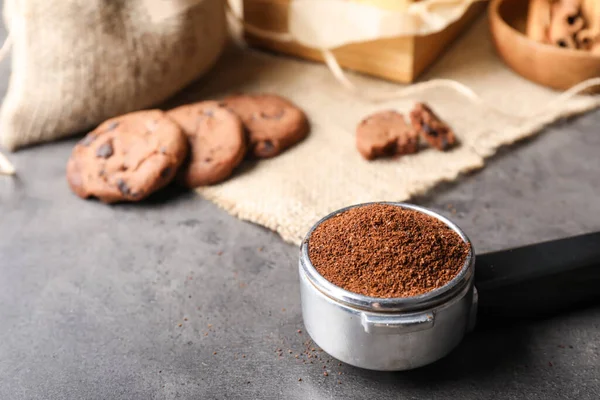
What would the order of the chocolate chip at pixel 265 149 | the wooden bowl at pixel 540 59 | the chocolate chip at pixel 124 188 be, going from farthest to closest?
the wooden bowl at pixel 540 59 → the chocolate chip at pixel 265 149 → the chocolate chip at pixel 124 188

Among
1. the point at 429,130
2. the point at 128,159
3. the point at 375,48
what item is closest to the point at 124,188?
the point at 128,159

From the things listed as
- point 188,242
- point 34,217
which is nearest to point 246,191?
point 188,242

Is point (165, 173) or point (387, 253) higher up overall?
point (387, 253)

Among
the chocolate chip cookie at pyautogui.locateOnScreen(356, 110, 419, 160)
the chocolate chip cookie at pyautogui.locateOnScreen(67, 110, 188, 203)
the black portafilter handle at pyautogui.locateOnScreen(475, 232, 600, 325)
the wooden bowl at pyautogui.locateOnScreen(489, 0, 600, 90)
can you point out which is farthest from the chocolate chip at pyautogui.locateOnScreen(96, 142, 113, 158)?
the wooden bowl at pyautogui.locateOnScreen(489, 0, 600, 90)

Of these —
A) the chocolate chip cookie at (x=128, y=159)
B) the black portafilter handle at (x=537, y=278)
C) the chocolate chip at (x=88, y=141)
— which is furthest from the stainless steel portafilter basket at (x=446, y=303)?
the chocolate chip at (x=88, y=141)

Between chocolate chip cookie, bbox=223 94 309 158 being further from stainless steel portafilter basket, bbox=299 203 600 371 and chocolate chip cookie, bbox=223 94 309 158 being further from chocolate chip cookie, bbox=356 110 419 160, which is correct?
stainless steel portafilter basket, bbox=299 203 600 371

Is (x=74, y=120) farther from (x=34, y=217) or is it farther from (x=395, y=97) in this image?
(x=395, y=97)

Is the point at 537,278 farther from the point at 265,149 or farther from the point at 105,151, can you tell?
the point at 105,151

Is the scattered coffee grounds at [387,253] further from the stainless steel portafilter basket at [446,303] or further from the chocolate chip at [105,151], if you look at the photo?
the chocolate chip at [105,151]
